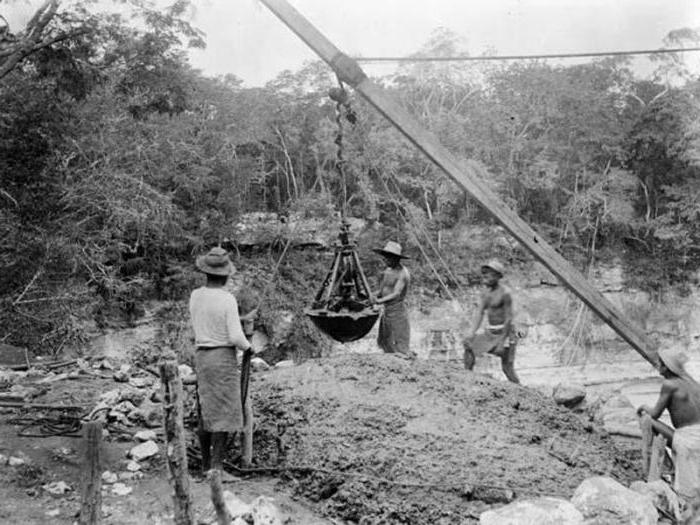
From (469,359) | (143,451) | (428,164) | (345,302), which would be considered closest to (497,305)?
(469,359)

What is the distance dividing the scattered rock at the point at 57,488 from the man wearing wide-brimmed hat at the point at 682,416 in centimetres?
494

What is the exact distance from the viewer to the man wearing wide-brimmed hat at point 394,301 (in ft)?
26.4

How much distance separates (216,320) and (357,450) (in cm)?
185

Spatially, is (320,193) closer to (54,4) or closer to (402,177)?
(402,177)

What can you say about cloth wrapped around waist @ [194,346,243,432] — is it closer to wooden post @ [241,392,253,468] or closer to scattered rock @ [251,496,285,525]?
wooden post @ [241,392,253,468]

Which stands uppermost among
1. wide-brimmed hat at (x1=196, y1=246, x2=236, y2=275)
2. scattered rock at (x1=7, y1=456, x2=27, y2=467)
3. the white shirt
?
wide-brimmed hat at (x1=196, y1=246, x2=236, y2=275)

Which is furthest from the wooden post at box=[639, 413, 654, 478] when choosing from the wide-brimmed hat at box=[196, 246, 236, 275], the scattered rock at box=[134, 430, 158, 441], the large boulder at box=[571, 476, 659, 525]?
the scattered rock at box=[134, 430, 158, 441]

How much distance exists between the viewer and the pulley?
22.8 ft

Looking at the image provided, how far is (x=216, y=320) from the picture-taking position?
206 inches

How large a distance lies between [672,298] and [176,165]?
671 inches

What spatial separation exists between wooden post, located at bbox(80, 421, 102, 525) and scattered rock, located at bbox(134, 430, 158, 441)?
7.19 ft

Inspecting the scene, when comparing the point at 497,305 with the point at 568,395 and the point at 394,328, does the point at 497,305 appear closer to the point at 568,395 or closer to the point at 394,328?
the point at 394,328

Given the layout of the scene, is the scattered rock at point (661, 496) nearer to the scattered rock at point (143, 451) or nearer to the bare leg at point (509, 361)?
the bare leg at point (509, 361)

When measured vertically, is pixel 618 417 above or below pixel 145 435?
below
